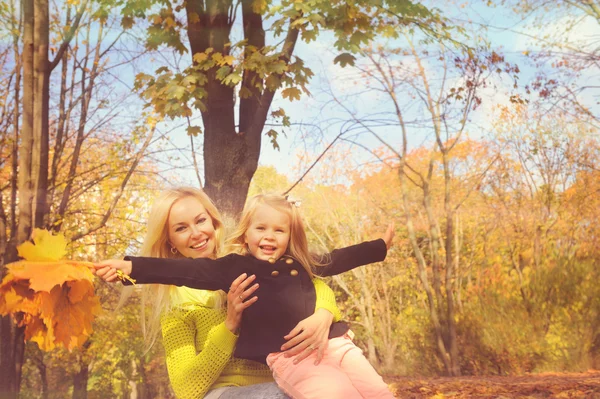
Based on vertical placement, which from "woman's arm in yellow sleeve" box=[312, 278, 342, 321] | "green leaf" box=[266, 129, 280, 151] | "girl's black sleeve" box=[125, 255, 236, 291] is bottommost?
"woman's arm in yellow sleeve" box=[312, 278, 342, 321]

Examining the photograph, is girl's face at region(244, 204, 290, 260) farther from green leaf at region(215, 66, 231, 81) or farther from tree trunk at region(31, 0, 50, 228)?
tree trunk at region(31, 0, 50, 228)

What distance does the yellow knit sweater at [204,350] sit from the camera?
229 centimetres

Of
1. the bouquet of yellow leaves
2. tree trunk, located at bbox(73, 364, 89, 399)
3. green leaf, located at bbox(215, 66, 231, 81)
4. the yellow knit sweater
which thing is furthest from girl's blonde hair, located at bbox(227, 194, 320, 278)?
tree trunk, located at bbox(73, 364, 89, 399)

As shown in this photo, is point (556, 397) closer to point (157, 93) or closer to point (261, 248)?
point (261, 248)

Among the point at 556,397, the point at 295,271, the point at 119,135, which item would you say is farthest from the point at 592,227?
the point at 295,271

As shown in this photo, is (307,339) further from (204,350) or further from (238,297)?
(204,350)

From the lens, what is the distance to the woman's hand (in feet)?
7.27

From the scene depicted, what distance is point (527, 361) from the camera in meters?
9.20

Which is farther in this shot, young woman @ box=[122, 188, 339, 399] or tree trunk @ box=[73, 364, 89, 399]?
tree trunk @ box=[73, 364, 89, 399]

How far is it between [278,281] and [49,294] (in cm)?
88

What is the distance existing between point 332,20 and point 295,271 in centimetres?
396

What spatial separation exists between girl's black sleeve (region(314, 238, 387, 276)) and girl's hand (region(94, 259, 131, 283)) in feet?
2.80

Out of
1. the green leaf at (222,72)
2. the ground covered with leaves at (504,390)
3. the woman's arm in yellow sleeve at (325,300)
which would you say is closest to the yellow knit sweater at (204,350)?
the woman's arm in yellow sleeve at (325,300)

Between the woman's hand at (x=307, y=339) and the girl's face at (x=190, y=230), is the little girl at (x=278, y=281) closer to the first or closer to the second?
the woman's hand at (x=307, y=339)
